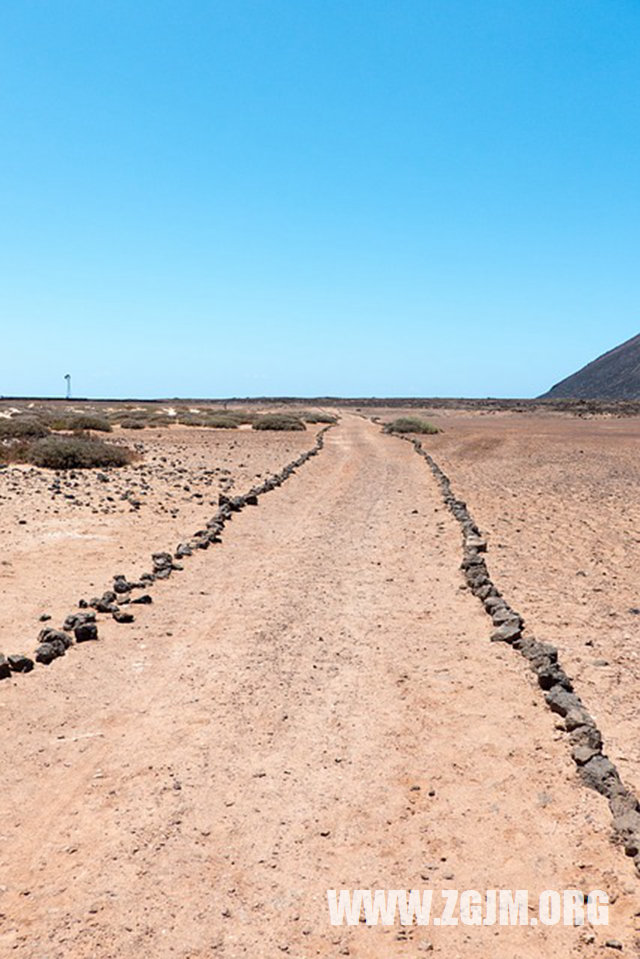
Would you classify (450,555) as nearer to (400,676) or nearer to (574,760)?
(400,676)

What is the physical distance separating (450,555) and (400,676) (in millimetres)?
5182

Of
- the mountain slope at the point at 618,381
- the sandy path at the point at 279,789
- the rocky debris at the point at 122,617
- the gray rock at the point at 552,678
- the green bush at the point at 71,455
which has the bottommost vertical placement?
the sandy path at the point at 279,789

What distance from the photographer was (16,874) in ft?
13.2

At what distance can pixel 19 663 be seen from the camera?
6605mm

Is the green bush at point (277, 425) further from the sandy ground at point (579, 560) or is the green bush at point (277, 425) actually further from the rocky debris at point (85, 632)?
the rocky debris at point (85, 632)

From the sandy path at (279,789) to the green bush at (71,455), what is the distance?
1479cm

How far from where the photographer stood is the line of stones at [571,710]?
14.5 feet

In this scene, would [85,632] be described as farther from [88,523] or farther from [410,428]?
[410,428]

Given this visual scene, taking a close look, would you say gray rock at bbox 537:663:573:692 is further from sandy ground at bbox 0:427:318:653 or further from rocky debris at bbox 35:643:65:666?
sandy ground at bbox 0:427:318:653

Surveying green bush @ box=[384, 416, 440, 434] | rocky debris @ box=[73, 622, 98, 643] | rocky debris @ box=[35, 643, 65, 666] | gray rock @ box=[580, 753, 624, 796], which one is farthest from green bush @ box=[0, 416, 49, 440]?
gray rock @ box=[580, 753, 624, 796]

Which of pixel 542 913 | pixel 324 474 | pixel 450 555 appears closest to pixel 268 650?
pixel 542 913

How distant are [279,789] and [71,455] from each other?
62.5ft

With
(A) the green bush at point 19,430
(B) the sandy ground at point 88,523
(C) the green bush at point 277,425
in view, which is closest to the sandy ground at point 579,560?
(B) the sandy ground at point 88,523

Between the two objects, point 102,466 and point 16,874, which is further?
point 102,466
